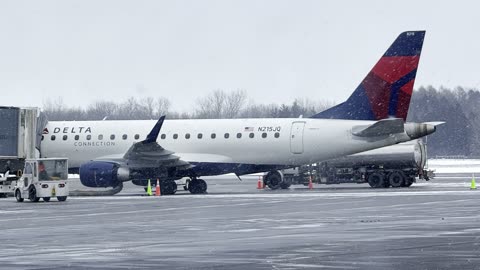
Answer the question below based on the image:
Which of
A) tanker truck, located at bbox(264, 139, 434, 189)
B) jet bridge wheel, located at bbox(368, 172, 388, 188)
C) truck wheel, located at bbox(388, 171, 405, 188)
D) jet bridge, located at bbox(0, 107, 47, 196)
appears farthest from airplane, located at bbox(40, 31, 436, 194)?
jet bridge wheel, located at bbox(368, 172, 388, 188)

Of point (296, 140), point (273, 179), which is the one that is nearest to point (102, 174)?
point (296, 140)

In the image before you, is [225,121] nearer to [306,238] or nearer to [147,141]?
[147,141]

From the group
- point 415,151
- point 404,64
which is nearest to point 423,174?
point 415,151

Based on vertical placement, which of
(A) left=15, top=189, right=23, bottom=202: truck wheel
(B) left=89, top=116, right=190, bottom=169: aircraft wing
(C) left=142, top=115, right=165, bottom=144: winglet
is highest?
(C) left=142, top=115, right=165, bottom=144: winglet

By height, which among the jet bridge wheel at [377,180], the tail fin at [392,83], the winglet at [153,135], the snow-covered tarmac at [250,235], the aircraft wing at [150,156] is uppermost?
the tail fin at [392,83]

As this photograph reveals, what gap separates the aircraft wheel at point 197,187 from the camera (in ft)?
171

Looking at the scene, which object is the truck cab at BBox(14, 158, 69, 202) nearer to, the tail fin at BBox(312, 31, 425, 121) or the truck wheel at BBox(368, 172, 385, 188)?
the tail fin at BBox(312, 31, 425, 121)

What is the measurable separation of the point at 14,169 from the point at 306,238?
32.6 meters

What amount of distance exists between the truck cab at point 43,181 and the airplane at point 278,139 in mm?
4134

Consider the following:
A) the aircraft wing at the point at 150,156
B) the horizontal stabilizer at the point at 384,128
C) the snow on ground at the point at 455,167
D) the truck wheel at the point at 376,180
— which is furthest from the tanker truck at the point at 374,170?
the snow on ground at the point at 455,167

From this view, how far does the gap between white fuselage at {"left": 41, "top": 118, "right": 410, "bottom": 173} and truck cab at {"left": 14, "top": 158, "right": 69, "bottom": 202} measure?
7.89m

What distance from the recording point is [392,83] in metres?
49.7

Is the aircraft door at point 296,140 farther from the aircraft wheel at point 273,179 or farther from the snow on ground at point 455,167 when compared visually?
the snow on ground at point 455,167

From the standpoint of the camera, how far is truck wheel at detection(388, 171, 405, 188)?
54906 millimetres
